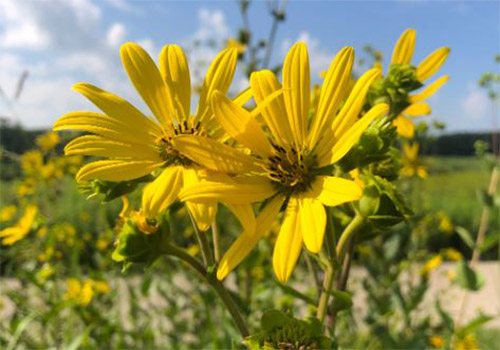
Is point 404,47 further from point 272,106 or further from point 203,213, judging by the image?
point 203,213

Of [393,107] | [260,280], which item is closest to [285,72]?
[393,107]

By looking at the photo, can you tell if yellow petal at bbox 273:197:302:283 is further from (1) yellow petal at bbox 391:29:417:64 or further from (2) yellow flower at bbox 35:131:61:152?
(2) yellow flower at bbox 35:131:61:152

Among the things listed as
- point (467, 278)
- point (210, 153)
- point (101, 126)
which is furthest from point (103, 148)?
point (467, 278)

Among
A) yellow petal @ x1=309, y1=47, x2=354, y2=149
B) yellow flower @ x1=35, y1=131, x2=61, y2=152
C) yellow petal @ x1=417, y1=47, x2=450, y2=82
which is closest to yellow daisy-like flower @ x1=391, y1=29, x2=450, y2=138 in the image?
yellow petal @ x1=417, y1=47, x2=450, y2=82

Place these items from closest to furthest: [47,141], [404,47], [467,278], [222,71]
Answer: [222,71]
[404,47]
[467,278]
[47,141]

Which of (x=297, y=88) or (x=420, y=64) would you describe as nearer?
(x=297, y=88)

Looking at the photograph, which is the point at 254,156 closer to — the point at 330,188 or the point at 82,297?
the point at 330,188

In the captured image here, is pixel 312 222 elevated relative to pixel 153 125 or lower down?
lower down
